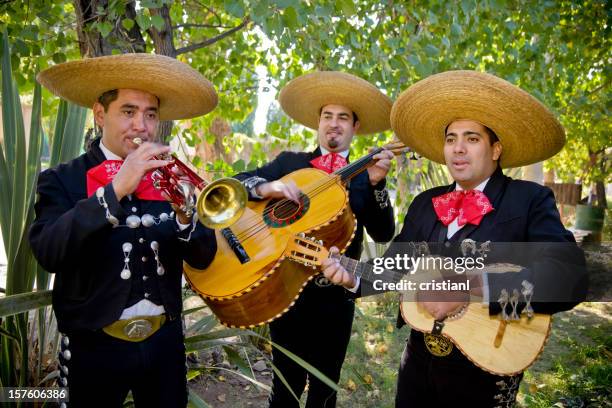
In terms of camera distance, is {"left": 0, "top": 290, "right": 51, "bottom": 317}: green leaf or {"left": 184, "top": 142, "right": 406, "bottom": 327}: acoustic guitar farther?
{"left": 184, "top": 142, "right": 406, "bottom": 327}: acoustic guitar

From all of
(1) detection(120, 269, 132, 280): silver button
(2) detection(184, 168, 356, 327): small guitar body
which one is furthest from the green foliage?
(1) detection(120, 269, 132, 280): silver button

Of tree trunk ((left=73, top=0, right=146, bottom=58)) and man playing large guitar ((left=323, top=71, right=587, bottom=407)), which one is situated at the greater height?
tree trunk ((left=73, top=0, right=146, bottom=58))

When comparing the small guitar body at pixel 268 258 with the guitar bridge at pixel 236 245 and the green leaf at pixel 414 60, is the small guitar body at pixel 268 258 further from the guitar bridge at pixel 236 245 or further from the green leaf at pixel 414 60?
the green leaf at pixel 414 60

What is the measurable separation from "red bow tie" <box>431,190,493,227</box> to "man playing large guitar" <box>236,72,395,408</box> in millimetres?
533

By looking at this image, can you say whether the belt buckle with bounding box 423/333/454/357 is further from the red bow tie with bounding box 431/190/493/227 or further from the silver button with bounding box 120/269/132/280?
the silver button with bounding box 120/269/132/280

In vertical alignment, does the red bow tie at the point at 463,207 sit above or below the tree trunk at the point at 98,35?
below

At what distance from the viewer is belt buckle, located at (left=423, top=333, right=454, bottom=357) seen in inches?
79.6

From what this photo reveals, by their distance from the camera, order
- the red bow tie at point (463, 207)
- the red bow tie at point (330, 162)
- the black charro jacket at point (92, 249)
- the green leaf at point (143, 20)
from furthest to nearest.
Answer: the red bow tie at point (330, 162)
the green leaf at point (143, 20)
the red bow tie at point (463, 207)
the black charro jacket at point (92, 249)

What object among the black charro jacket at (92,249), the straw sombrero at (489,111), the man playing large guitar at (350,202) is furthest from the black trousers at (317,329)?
the straw sombrero at (489,111)

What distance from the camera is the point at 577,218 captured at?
11859 mm

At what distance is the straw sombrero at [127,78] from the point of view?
205 cm

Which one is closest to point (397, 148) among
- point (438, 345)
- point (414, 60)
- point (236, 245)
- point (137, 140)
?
point (414, 60)

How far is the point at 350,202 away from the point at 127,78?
1.41 m

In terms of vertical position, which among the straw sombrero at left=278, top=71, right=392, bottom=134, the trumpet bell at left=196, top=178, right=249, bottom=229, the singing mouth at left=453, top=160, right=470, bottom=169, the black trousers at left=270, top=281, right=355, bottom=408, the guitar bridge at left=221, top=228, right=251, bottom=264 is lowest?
the black trousers at left=270, top=281, right=355, bottom=408
